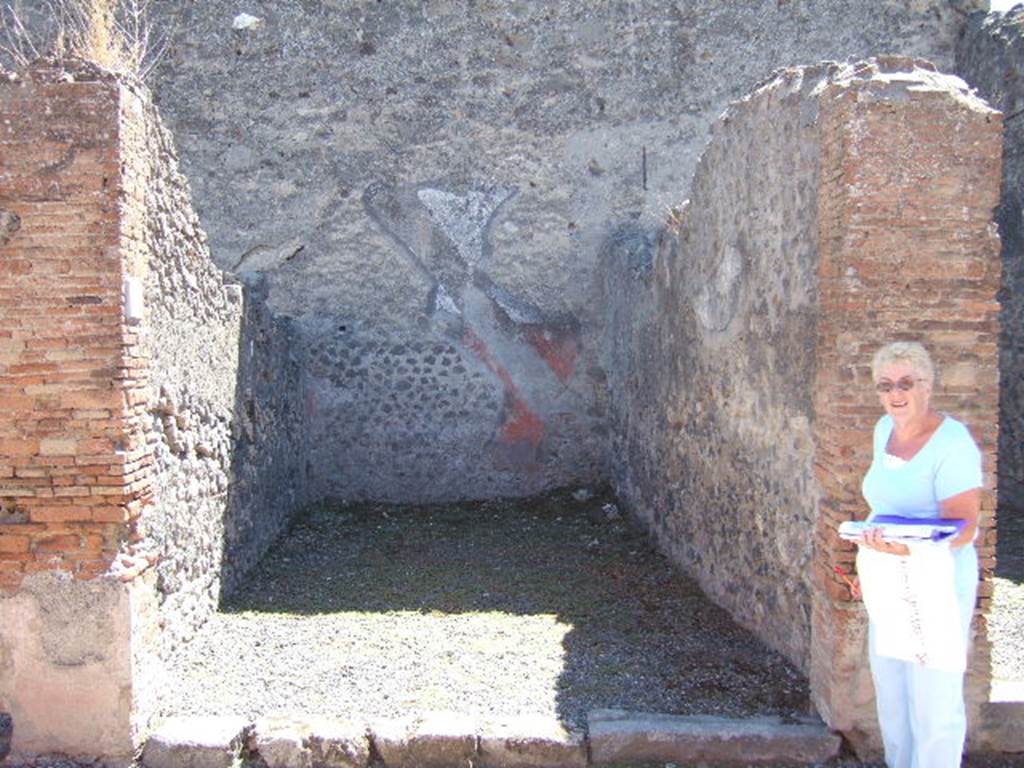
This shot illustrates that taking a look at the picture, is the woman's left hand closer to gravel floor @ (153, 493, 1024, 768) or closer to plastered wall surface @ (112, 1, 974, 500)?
gravel floor @ (153, 493, 1024, 768)

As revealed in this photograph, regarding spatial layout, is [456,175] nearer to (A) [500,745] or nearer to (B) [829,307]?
(B) [829,307]

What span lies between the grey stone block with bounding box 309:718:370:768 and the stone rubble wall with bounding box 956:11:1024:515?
483 centimetres

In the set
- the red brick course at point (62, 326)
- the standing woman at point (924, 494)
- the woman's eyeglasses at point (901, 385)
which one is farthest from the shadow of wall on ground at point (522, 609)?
the woman's eyeglasses at point (901, 385)

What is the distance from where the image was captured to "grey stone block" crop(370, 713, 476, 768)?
3.45 meters

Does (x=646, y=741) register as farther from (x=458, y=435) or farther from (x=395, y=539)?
(x=458, y=435)

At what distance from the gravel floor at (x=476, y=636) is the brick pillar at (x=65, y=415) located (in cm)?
46

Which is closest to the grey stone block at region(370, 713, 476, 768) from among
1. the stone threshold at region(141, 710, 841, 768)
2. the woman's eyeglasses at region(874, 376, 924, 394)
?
the stone threshold at region(141, 710, 841, 768)

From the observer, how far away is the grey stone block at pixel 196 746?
343cm

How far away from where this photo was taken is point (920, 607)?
8.98ft

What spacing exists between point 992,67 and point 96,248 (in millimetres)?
6210

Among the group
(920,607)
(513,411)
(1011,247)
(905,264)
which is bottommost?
(920,607)

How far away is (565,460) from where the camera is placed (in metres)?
7.78

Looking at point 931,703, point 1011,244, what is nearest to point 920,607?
point 931,703

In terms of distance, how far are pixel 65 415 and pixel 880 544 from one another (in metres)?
2.68
